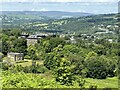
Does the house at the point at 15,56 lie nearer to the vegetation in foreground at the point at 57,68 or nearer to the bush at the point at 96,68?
the vegetation in foreground at the point at 57,68

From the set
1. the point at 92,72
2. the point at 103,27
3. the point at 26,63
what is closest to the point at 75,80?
the point at 92,72

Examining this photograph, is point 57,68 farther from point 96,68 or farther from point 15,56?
point 15,56

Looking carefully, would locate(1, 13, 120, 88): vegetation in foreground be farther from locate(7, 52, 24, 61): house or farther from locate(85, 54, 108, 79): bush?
locate(7, 52, 24, 61): house

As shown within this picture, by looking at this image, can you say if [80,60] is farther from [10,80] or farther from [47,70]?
[10,80]

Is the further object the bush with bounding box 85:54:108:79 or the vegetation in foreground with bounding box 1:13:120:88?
the bush with bounding box 85:54:108:79

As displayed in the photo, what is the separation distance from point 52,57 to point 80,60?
1.77 metres

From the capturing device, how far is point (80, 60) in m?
20.8

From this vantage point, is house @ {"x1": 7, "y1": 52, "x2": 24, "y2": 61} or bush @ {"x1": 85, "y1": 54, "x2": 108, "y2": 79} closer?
bush @ {"x1": 85, "y1": 54, "x2": 108, "y2": 79}

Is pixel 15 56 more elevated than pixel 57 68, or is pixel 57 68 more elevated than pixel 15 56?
pixel 57 68

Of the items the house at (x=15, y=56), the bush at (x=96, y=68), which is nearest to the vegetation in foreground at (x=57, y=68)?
the bush at (x=96, y=68)

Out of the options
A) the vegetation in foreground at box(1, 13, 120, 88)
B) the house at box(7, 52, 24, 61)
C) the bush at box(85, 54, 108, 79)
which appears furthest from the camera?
the house at box(7, 52, 24, 61)

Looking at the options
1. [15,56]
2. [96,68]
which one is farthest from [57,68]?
[15,56]

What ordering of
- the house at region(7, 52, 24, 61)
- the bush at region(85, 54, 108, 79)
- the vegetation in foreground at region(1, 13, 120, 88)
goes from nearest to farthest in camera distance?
the vegetation in foreground at region(1, 13, 120, 88)
the bush at region(85, 54, 108, 79)
the house at region(7, 52, 24, 61)

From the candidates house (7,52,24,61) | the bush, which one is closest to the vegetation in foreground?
the bush
